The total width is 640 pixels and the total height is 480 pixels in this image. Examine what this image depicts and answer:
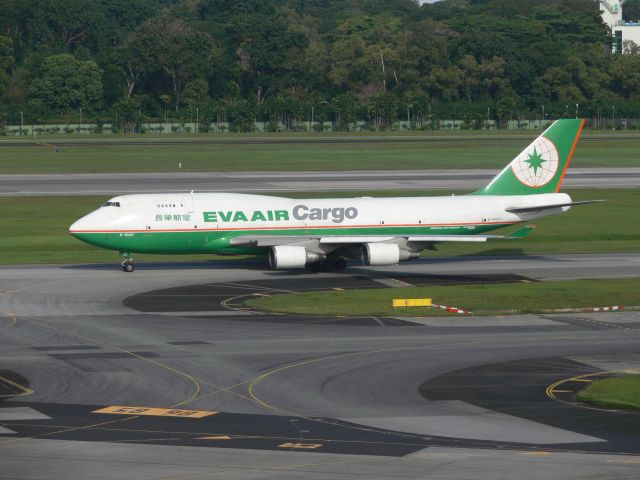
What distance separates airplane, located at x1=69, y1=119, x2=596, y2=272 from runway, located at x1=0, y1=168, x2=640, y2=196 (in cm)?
4011

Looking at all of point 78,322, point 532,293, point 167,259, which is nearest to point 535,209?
point 532,293

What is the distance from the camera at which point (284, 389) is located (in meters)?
39.2

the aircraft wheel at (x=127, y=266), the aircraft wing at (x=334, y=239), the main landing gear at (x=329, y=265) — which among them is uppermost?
the aircraft wing at (x=334, y=239)

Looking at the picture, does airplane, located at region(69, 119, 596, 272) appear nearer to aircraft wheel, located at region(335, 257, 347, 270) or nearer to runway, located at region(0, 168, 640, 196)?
aircraft wheel, located at region(335, 257, 347, 270)

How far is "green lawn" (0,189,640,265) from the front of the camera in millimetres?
75875

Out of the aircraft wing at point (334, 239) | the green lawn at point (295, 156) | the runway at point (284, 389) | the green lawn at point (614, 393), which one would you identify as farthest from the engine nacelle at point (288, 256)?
the green lawn at point (295, 156)

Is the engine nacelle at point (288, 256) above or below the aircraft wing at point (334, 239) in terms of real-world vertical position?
below

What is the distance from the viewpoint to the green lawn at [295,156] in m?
140

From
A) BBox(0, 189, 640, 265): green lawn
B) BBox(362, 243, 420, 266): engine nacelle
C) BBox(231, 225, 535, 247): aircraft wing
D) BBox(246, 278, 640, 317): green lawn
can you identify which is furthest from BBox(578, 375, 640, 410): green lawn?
BBox(0, 189, 640, 265): green lawn

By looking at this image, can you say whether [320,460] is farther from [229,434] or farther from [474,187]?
[474,187]

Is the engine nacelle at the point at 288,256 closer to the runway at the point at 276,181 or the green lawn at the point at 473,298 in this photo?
the green lawn at the point at 473,298

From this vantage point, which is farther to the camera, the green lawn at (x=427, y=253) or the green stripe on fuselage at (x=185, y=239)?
the green lawn at (x=427, y=253)

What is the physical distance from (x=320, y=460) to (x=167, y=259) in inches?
1781

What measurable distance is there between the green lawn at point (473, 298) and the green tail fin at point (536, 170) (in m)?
11.3
